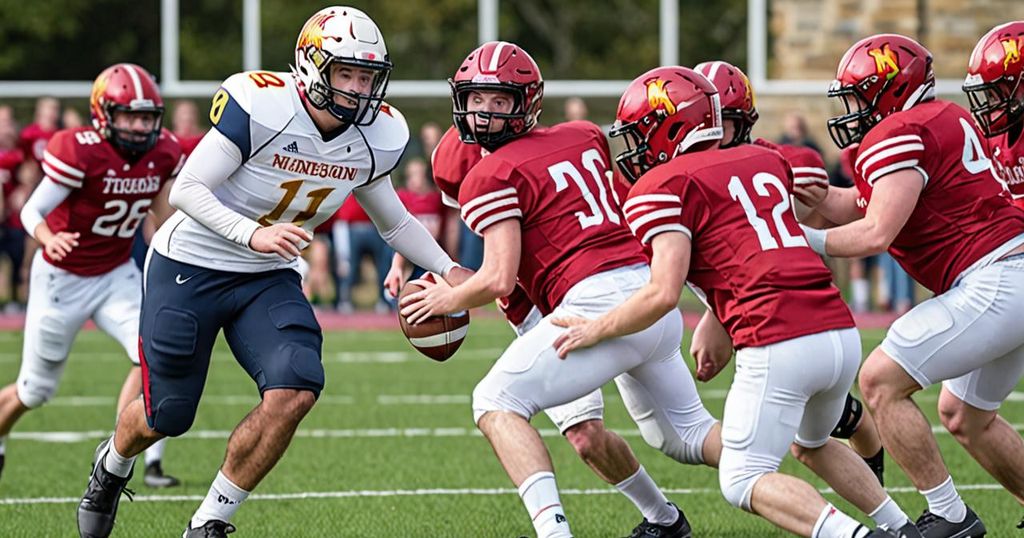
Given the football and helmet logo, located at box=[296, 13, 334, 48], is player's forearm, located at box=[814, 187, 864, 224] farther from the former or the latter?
helmet logo, located at box=[296, 13, 334, 48]

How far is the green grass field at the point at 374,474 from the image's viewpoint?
19.2 ft

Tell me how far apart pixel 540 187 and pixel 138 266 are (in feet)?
10.6

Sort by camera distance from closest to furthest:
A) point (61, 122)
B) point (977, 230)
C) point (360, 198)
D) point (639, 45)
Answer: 1. point (977, 230)
2. point (360, 198)
3. point (61, 122)
4. point (639, 45)

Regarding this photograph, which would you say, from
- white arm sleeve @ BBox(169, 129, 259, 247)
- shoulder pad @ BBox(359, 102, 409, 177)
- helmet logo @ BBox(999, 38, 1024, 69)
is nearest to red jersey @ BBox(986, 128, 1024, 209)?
helmet logo @ BBox(999, 38, 1024, 69)

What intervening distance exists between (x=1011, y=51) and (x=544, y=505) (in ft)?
7.43

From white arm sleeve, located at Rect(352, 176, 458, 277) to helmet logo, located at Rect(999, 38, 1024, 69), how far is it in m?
2.00

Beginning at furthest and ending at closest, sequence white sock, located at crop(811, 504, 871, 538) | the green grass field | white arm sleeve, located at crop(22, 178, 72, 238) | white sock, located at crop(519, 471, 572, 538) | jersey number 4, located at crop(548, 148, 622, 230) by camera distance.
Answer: white arm sleeve, located at crop(22, 178, 72, 238) < the green grass field < jersey number 4, located at crop(548, 148, 622, 230) < white sock, located at crop(519, 471, 572, 538) < white sock, located at crop(811, 504, 871, 538)

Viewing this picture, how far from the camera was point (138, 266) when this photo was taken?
7461mm

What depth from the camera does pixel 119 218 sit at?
6.98 metres

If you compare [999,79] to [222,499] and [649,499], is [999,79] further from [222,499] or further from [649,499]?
[222,499]

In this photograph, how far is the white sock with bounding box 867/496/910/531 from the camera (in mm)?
4719

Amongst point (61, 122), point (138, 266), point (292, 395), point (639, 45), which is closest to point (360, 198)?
point (292, 395)

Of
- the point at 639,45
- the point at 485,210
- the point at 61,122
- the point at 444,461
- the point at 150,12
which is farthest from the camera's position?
the point at 639,45

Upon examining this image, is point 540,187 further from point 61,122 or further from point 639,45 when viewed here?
point 639,45
